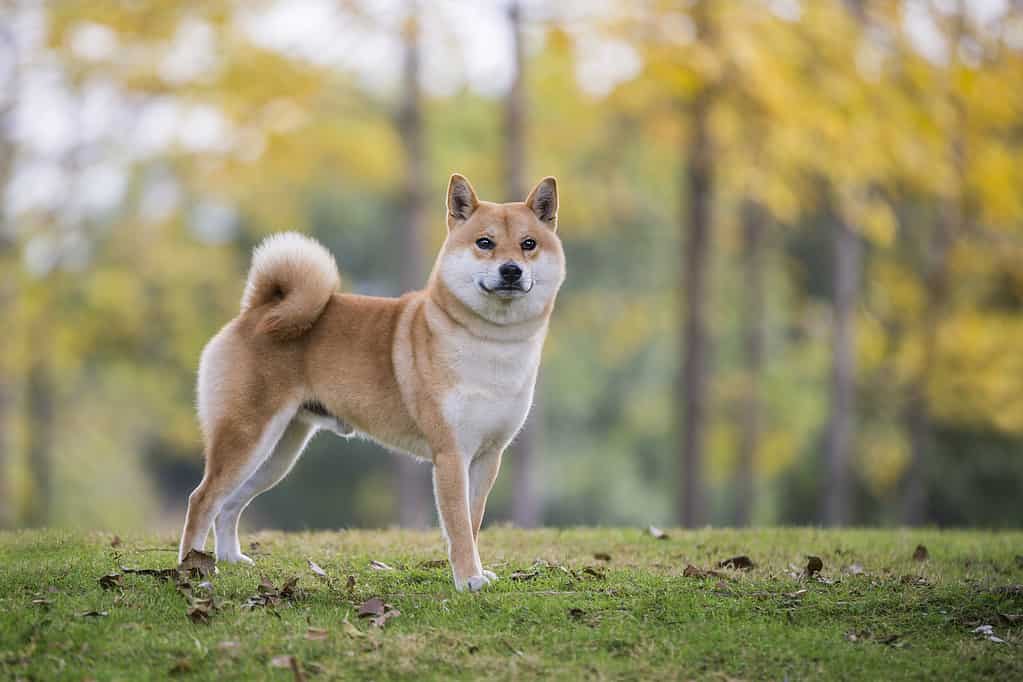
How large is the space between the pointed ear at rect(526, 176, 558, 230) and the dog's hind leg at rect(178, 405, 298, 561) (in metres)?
1.63

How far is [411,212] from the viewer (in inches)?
467

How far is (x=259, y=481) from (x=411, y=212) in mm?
6143

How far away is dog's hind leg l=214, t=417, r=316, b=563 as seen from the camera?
19.4ft

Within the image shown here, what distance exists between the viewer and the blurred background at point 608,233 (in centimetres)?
1091

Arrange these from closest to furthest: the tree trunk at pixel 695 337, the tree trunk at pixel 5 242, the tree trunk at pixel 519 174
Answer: the tree trunk at pixel 519 174, the tree trunk at pixel 695 337, the tree trunk at pixel 5 242

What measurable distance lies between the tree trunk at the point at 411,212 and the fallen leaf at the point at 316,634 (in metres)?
7.01

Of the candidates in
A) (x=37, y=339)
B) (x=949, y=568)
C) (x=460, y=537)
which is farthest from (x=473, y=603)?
(x=37, y=339)

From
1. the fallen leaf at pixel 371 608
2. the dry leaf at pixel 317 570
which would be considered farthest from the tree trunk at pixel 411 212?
the fallen leaf at pixel 371 608

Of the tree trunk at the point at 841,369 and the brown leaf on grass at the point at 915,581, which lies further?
the tree trunk at the point at 841,369

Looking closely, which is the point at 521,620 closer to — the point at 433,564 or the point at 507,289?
the point at 433,564

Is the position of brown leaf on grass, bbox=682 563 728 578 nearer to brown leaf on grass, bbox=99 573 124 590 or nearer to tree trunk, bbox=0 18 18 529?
brown leaf on grass, bbox=99 573 124 590

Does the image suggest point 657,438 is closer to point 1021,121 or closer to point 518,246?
point 1021,121

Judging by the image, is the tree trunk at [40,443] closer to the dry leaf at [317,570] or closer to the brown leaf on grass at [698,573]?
the dry leaf at [317,570]

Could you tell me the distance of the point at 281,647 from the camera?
170 inches
